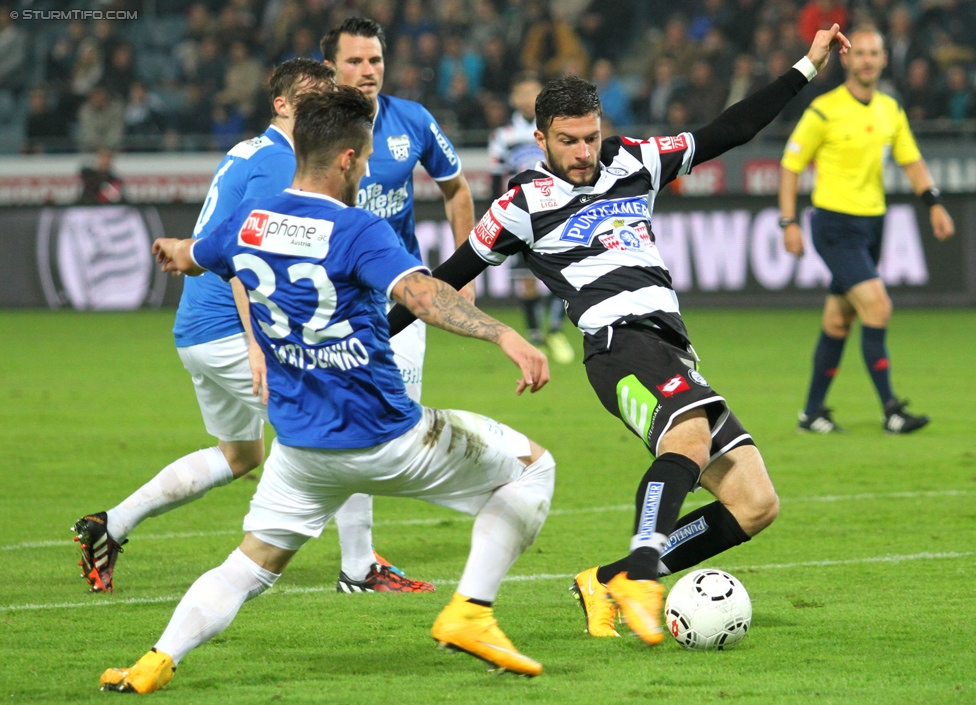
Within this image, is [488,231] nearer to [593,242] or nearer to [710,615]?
[593,242]

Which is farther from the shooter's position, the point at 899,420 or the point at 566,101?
the point at 899,420

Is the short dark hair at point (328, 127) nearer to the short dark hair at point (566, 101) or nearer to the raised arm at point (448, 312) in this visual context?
the raised arm at point (448, 312)

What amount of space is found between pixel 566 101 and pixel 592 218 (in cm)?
46

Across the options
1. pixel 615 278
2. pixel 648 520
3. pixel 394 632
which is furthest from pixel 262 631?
pixel 615 278

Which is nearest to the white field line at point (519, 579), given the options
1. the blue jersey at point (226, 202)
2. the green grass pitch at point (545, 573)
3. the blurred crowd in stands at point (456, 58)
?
the green grass pitch at point (545, 573)

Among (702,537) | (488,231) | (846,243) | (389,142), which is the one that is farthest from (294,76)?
(846,243)

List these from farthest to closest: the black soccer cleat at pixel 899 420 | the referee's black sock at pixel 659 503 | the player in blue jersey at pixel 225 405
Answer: the black soccer cleat at pixel 899 420 < the player in blue jersey at pixel 225 405 < the referee's black sock at pixel 659 503

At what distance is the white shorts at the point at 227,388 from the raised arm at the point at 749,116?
1.99 m

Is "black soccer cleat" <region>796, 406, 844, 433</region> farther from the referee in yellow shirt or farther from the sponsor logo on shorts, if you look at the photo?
the sponsor logo on shorts

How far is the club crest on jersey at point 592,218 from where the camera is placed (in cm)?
530

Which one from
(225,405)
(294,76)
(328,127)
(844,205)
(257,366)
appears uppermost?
(294,76)

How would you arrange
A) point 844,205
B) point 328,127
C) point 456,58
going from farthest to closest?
point 456,58
point 844,205
point 328,127

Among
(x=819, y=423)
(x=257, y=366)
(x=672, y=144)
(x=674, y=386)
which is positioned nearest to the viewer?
(x=257, y=366)

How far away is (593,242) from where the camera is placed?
530 cm
